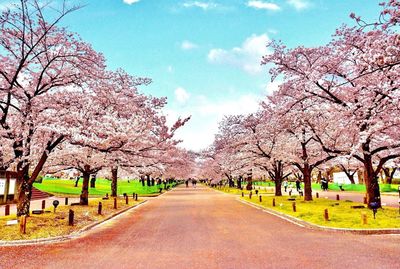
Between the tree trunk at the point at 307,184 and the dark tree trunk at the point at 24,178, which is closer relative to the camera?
the dark tree trunk at the point at 24,178

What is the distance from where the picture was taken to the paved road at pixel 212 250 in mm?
8741

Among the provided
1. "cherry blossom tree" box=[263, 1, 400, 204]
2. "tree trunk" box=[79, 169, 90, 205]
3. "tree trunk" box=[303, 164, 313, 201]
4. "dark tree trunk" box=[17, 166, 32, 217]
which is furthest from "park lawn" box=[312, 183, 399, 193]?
"dark tree trunk" box=[17, 166, 32, 217]

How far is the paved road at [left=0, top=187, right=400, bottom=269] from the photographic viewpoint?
8741 mm

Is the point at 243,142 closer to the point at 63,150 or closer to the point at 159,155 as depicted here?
the point at 159,155

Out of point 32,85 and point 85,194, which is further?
point 85,194

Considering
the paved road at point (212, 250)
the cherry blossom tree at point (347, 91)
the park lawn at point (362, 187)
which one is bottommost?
the paved road at point (212, 250)

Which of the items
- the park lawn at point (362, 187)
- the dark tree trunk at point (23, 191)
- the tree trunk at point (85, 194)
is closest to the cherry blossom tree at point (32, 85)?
the dark tree trunk at point (23, 191)

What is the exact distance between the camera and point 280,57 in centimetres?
2202

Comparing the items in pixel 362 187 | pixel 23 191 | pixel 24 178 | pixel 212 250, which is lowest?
pixel 212 250

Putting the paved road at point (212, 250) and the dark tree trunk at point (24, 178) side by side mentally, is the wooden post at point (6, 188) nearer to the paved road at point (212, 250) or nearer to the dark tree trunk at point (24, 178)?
the dark tree trunk at point (24, 178)

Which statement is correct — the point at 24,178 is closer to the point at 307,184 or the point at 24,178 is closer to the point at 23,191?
the point at 23,191

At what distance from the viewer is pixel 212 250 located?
1034cm

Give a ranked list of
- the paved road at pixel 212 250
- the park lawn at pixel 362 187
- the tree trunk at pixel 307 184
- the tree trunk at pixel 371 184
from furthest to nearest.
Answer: the park lawn at pixel 362 187
the tree trunk at pixel 307 184
the tree trunk at pixel 371 184
the paved road at pixel 212 250

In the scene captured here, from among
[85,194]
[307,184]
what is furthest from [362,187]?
[85,194]
